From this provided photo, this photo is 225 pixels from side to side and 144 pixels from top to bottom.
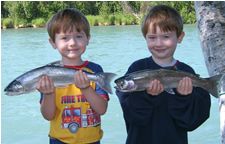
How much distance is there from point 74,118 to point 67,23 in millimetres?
540

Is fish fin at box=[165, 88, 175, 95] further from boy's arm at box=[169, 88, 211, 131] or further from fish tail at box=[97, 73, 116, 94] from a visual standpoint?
fish tail at box=[97, 73, 116, 94]

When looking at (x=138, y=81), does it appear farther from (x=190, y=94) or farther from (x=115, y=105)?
(x=115, y=105)

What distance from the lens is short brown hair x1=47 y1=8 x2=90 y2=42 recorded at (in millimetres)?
2783

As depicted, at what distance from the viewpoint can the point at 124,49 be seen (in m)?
17.6

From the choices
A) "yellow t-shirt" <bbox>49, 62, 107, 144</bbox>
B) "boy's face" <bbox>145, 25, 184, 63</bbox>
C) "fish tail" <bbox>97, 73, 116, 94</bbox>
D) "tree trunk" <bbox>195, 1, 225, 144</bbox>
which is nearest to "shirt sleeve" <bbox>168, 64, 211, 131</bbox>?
"boy's face" <bbox>145, 25, 184, 63</bbox>

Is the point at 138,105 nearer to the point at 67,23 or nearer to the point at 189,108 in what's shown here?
the point at 189,108

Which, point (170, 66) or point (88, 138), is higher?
point (170, 66)

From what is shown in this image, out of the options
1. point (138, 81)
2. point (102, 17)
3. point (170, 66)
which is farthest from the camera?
point (102, 17)

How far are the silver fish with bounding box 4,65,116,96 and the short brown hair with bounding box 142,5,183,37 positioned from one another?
0.38 meters

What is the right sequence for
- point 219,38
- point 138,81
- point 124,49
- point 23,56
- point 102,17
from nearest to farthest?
point 138,81, point 219,38, point 23,56, point 124,49, point 102,17

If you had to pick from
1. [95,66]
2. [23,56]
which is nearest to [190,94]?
[95,66]

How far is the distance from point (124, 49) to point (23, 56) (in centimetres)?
363

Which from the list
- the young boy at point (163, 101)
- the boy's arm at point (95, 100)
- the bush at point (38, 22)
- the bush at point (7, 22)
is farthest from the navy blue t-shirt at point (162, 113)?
the bush at point (7, 22)

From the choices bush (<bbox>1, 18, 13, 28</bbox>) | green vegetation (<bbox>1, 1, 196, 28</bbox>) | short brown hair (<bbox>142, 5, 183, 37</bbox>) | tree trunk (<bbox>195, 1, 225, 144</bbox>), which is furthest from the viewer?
bush (<bbox>1, 18, 13, 28</bbox>)
